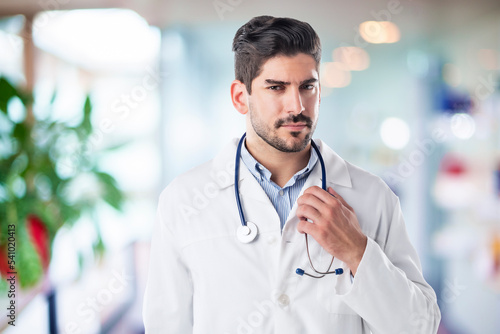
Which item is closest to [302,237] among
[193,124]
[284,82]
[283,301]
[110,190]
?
[283,301]

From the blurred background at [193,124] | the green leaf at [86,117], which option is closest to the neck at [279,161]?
the blurred background at [193,124]

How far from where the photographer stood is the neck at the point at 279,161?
121cm

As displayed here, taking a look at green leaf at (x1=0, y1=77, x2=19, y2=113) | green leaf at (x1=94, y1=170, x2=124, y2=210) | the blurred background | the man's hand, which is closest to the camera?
the man's hand

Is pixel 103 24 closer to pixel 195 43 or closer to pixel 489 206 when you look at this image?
pixel 195 43

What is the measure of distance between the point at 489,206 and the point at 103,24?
9.54 ft

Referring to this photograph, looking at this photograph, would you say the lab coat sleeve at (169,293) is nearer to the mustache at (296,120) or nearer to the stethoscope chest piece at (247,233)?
the stethoscope chest piece at (247,233)

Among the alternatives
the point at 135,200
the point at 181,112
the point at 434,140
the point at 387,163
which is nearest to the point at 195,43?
the point at 181,112

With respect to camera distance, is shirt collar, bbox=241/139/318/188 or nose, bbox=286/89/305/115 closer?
nose, bbox=286/89/305/115

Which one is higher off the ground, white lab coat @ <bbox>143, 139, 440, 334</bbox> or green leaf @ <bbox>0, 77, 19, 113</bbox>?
white lab coat @ <bbox>143, 139, 440, 334</bbox>

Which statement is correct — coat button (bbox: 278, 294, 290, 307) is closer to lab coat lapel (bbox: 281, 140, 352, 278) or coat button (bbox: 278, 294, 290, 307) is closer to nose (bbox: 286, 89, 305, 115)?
lab coat lapel (bbox: 281, 140, 352, 278)

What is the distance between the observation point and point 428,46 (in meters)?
2.85

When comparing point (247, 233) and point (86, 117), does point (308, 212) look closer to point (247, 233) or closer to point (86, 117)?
point (247, 233)

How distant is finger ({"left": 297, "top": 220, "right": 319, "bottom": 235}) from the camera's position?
1034 mm

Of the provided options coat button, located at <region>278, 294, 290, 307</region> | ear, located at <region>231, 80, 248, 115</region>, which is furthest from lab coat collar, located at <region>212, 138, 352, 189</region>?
coat button, located at <region>278, 294, 290, 307</region>
